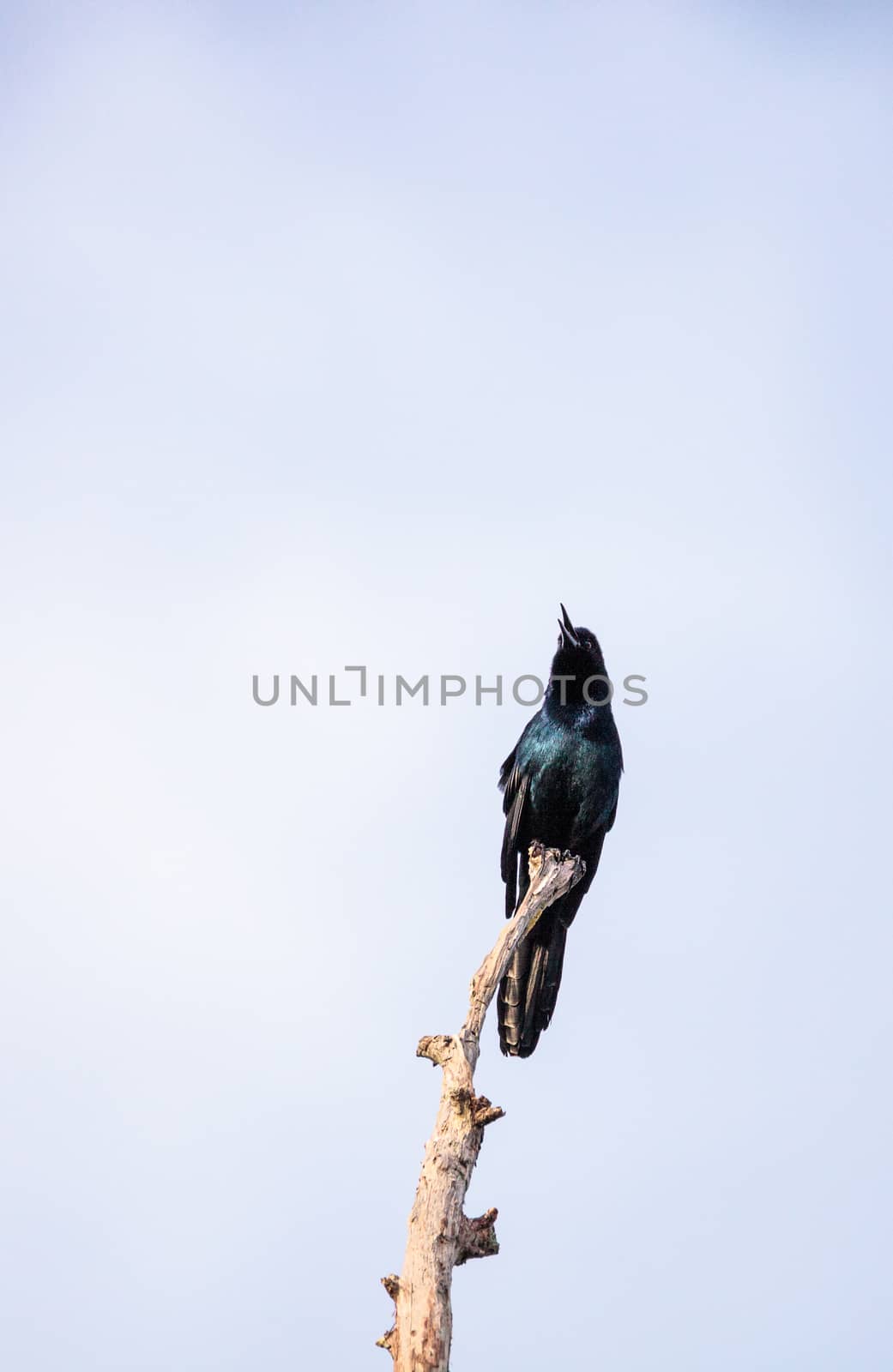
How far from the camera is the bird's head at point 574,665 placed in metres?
11.2

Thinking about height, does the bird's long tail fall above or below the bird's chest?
below

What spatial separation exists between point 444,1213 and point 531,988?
321 cm

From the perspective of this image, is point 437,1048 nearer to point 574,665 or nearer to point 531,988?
point 531,988

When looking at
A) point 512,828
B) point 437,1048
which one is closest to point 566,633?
point 512,828

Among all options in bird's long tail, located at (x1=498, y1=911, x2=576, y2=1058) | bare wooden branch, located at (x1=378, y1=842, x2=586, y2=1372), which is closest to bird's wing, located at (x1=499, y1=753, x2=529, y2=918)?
bird's long tail, located at (x1=498, y1=911, x2=576, y2=1058)

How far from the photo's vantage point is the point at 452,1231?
6.35 metres

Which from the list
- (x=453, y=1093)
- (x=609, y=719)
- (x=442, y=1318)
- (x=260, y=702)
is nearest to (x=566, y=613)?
(x=609, y=719)

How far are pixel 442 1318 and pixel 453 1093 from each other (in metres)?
1.09

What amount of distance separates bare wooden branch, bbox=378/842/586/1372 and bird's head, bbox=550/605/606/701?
384 cm

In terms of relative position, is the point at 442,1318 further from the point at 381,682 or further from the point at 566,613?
the point at 381,682

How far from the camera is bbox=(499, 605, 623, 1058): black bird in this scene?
10.7 metres

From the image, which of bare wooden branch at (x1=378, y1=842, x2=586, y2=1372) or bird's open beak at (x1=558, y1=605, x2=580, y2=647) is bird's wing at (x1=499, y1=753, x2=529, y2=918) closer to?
bird's open beak at (x1=558, y1=605, x2=580, y2=647)

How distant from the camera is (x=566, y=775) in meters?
10.7

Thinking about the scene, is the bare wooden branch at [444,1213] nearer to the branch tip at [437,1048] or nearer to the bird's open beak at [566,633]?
the branch tip at [437,1048]
